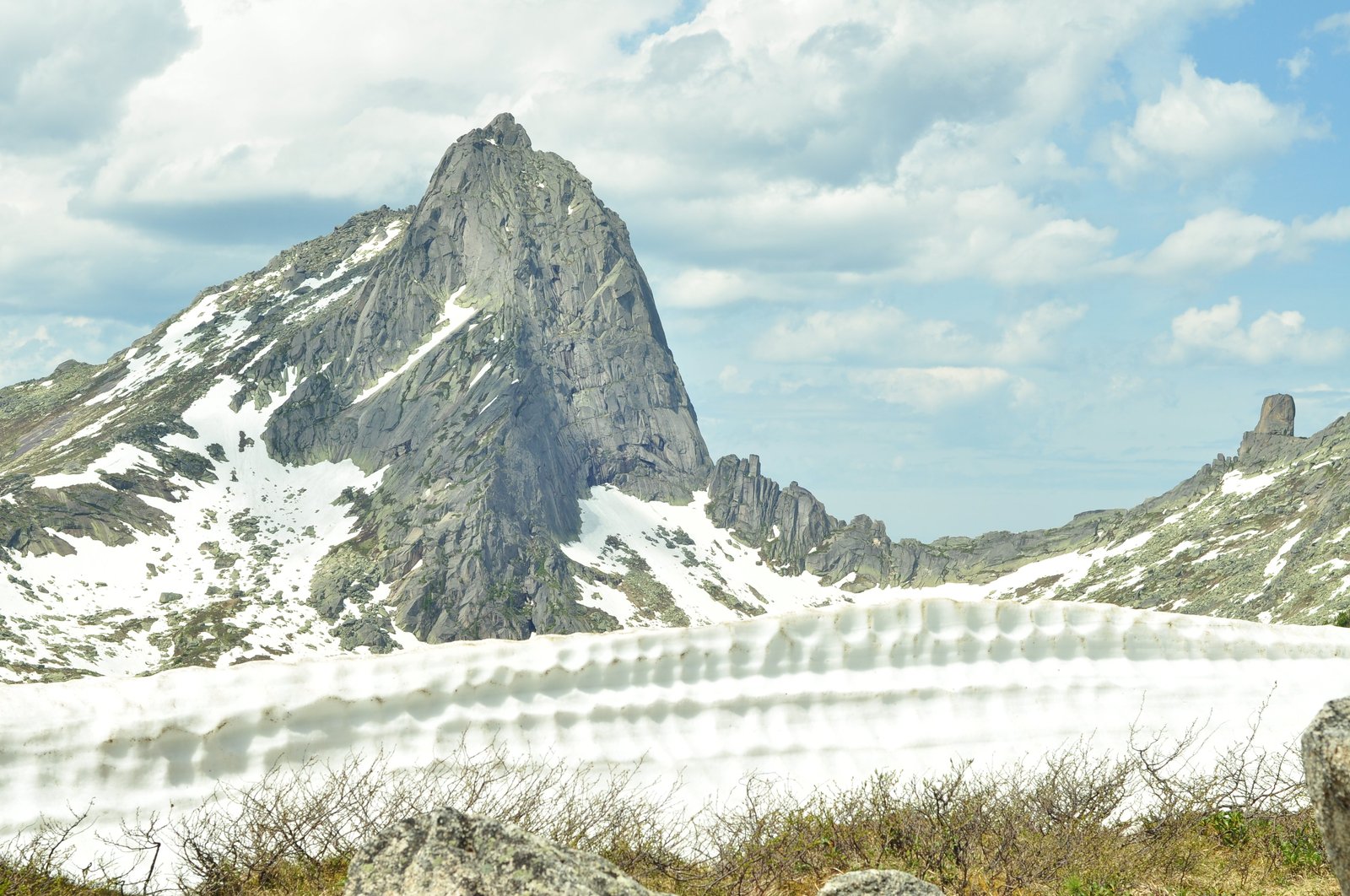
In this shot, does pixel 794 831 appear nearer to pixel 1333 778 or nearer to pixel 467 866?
pixel 1333 778

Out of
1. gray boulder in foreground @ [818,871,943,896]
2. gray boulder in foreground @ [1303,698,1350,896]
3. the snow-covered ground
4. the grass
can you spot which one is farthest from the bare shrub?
gray boulder in foreground @ [1303,698,1350,896]

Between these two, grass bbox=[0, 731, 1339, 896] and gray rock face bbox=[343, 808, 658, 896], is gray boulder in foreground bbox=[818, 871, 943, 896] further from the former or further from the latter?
grass bbox=[0, 731, 1339, 896]

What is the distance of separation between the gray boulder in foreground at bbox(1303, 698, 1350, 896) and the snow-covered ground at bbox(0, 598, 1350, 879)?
7.90 meters

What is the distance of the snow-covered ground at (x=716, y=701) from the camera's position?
13.0 meters

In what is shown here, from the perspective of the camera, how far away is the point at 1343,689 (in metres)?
15.6

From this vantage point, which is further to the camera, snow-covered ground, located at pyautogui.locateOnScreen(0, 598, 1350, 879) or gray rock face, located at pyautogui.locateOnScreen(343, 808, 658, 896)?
snow-covered ground, located at pyautogui.locateOnScreen(0, 598, 1350, 879)

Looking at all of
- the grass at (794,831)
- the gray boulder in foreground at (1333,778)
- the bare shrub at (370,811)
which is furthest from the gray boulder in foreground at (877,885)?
the bare shrub at (370,811)

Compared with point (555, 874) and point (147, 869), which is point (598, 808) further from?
point (555, 874)

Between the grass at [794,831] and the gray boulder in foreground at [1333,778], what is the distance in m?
3.37

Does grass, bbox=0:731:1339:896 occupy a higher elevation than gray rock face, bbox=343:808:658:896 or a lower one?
lower

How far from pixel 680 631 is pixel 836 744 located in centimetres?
242

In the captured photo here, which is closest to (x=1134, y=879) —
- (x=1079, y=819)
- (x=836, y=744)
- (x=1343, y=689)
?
(x=1079, y=819)

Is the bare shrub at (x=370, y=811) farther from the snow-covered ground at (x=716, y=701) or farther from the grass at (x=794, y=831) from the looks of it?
the snow-covered ground at (x=716, y=701)

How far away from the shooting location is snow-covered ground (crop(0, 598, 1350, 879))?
13.0 m
